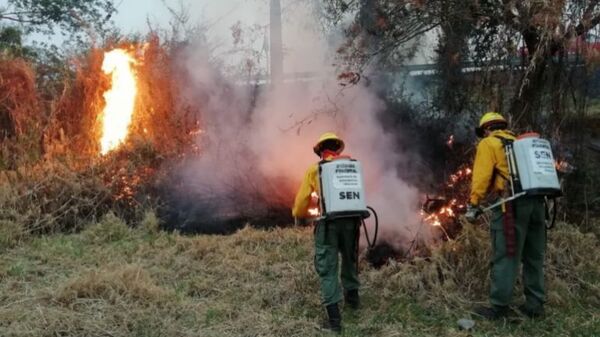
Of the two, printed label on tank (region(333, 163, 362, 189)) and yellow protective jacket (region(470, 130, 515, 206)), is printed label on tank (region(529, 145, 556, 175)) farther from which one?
printed label on tank (region(333, 163, 362, 189))

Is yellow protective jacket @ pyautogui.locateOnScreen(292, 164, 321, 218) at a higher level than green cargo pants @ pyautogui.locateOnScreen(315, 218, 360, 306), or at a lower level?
higher

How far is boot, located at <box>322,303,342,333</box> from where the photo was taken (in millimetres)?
5139

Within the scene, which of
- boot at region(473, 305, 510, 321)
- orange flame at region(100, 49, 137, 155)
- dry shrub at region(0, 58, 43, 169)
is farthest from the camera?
orange flame at region(100, 49, 137, 155)

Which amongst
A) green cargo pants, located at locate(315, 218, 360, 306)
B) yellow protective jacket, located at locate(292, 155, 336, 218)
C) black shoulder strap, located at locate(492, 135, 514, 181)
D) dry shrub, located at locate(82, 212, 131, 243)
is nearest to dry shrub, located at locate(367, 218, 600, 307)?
green cargo pants, located at locate(315, 218, 360, 306)

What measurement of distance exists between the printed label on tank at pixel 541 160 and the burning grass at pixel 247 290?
4.51 feet

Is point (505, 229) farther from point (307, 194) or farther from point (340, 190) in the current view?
point (307, 194)

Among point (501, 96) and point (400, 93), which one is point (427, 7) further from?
point (400, 93)

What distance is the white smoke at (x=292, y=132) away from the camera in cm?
997

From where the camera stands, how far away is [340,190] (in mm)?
5117

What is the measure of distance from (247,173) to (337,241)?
16.6 ft

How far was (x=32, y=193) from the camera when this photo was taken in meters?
9.14

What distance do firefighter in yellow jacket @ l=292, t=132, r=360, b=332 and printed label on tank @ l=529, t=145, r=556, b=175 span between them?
5.55 feet

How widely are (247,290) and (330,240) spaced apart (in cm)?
141

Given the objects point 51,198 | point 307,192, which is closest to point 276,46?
point 51,198
